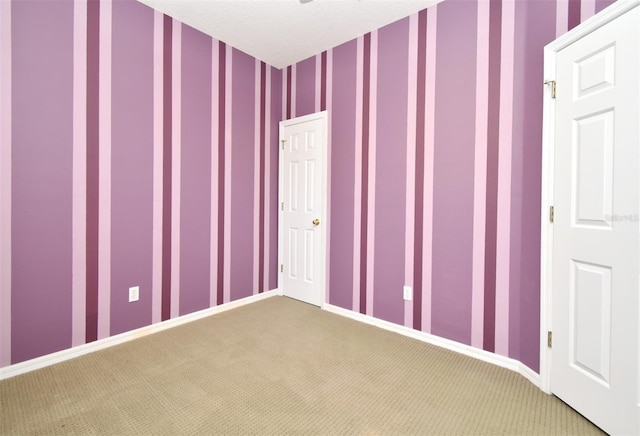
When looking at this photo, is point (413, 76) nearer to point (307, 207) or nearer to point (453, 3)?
point (453, 3)

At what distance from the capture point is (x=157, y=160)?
2773 millimetres

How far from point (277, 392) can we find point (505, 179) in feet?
7.13

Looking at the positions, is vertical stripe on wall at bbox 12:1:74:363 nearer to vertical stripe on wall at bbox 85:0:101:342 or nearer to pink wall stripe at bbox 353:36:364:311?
vertical stripe on wall at bbox 85:0:101:342

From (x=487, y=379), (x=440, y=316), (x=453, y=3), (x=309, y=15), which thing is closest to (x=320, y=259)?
(x=440, y=316)

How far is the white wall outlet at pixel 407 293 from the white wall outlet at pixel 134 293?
7.86 ft

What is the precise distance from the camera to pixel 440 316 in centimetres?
257

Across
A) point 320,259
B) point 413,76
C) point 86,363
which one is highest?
point 413,76

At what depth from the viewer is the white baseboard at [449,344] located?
208cm

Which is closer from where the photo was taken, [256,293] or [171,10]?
[171,10]

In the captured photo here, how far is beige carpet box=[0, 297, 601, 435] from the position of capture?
158cm

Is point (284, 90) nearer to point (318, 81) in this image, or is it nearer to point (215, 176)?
point (318, 81)

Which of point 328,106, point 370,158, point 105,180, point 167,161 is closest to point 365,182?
point 370,158

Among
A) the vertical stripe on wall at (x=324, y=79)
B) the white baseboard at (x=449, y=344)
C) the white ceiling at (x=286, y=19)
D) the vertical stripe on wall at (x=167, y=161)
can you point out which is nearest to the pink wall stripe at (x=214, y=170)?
the white ceiling at (x=286, y=19)

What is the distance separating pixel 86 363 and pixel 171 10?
2.99 meters
